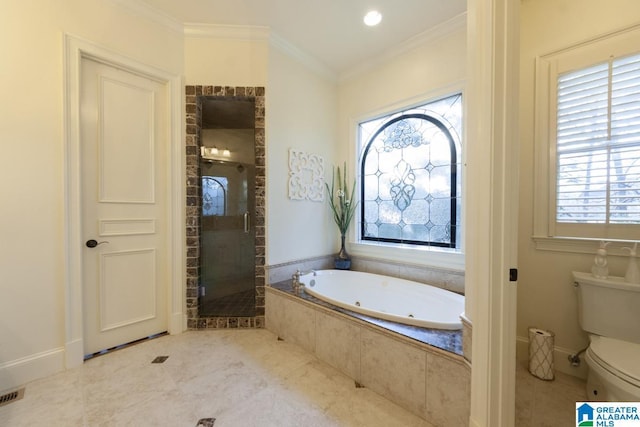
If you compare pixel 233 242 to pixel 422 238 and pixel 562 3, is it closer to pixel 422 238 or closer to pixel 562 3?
pixel 422 238

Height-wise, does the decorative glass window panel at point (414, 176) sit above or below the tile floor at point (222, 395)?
above

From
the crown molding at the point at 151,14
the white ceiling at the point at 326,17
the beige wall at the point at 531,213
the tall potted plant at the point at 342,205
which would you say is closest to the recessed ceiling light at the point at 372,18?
the white ceiling at the point at 326,17

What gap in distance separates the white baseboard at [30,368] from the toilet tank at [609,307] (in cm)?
353

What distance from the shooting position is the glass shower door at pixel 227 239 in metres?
2.61

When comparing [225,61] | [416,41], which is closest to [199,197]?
[225,61]

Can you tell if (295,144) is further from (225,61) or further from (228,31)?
(228,31)

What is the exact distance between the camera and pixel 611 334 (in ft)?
4.86

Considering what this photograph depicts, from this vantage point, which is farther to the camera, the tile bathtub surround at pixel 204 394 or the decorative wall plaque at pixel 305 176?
the decorative wall plaque at pixel 305 176

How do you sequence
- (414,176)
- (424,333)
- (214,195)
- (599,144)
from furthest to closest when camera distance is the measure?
(214,195), (414,176), (599,144), (424,333)

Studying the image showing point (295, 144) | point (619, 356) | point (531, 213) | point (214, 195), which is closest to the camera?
point (619, 356)

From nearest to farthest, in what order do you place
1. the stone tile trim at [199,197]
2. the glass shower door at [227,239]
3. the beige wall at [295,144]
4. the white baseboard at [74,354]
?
the white baseboard at [74,354]
the stone tile trim at [199,197]
the beige wall at [295,144]
the glass shower door at [227,239]

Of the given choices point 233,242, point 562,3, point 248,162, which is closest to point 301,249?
point 233,242

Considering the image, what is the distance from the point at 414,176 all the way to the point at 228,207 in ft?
6.99

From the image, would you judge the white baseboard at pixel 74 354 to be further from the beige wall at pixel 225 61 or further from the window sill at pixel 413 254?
the window sill at pixel 413 254
